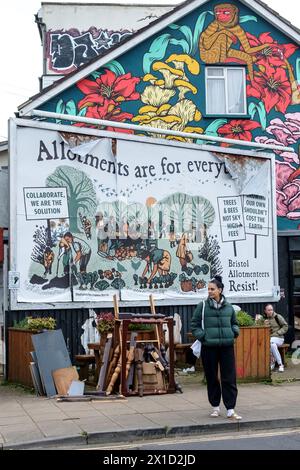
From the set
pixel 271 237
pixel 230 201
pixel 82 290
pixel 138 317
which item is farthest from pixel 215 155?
pixel 138 317

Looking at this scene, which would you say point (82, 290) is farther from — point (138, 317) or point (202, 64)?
point (202, 64)

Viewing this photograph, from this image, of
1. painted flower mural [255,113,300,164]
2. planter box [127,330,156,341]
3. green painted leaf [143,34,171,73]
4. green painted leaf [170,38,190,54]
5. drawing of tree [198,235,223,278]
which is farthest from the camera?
painted flower mural [255,113,300,164]

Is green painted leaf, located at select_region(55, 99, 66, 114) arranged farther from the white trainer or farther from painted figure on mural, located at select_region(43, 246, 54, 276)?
the white trainer

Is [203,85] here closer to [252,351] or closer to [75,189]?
[75,189]

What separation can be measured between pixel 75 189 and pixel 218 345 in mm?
5479

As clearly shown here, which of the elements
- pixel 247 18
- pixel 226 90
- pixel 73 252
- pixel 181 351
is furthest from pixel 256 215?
pixel 247 18

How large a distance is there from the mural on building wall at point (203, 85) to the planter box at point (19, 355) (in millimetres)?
6176

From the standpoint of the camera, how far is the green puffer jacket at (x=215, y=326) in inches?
341

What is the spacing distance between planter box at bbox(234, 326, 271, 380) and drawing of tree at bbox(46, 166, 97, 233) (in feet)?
12.5

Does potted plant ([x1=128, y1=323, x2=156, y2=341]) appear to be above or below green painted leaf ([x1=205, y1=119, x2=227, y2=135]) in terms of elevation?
below

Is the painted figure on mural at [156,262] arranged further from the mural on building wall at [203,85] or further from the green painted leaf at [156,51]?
the green painted leaf at [156,51]

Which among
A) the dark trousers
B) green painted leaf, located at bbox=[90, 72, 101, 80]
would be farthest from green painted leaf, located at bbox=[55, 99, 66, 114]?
the dark trousers

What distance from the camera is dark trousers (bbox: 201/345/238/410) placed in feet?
28.4

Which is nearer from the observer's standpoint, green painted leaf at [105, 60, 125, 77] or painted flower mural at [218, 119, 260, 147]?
green painted leaf at [105, 60, 125, 77]
